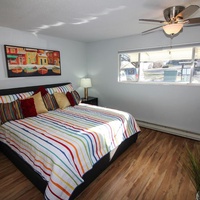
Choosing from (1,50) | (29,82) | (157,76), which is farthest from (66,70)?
(157,76)

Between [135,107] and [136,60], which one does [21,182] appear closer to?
[135,107]

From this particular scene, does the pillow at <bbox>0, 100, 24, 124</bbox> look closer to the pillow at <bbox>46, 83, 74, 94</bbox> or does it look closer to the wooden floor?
the wooden floor

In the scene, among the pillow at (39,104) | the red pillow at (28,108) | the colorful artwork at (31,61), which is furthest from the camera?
the colorful artwork at (31,61)

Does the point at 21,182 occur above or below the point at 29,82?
below

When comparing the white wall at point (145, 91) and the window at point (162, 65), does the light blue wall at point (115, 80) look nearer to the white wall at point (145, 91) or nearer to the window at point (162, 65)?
the white wall at point (145, 91)

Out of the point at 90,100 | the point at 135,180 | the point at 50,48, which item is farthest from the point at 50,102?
the point at 135,180

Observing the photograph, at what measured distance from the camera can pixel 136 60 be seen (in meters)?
3.57

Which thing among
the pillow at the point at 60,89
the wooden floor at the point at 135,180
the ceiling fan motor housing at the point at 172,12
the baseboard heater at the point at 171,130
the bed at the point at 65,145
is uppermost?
the ceiling fan motor housing at the point at 172,12

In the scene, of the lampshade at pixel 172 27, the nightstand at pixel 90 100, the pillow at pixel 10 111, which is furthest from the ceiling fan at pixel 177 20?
the nightstand at pixel 90 100

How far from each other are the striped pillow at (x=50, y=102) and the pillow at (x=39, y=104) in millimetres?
111

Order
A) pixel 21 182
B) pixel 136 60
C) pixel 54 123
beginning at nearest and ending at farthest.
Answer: pixel 21 182 → pixel 54 123 → pixel 136 60

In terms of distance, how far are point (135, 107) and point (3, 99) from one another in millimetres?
2933

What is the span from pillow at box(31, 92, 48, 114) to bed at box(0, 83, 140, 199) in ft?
0.27

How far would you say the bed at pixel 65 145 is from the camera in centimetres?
145
